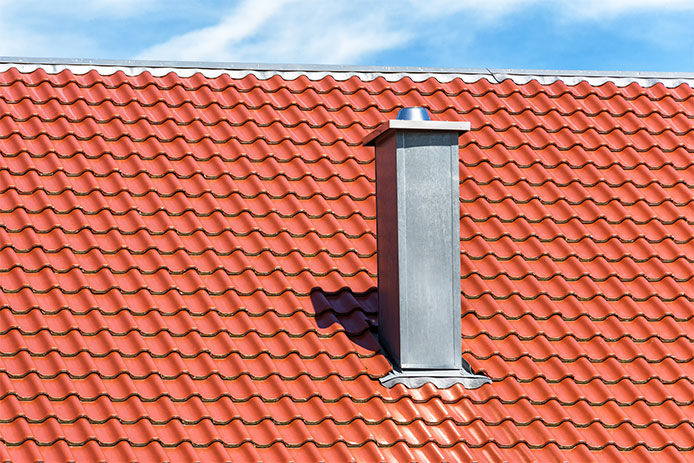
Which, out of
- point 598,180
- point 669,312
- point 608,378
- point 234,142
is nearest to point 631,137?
point 598,180

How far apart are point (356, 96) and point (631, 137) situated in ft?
8.03

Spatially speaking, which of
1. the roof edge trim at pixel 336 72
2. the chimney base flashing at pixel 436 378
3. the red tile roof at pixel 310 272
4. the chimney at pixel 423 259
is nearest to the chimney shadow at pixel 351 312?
the red tile roof at pixel 310 272

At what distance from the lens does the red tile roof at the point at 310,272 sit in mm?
6730

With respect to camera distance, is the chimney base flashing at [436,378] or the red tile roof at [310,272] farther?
the chimney base flashing at [436,378]

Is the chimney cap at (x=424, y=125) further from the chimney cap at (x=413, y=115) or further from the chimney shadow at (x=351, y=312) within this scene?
the chimney shadow at (x=351, y=312)

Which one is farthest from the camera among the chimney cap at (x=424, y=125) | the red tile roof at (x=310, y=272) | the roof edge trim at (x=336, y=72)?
the roof edge trim at (x=336, y=72)

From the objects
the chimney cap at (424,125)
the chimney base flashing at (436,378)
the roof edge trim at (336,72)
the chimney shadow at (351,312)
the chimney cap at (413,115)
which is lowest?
the chimney base flashing at (436,378)

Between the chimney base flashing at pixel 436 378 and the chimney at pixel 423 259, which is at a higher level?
the chimney at pixel 423 259

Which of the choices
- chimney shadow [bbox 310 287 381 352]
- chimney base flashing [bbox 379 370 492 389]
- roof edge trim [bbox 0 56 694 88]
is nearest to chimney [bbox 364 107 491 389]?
chimney base flashing [bbox 379 370 492 389]

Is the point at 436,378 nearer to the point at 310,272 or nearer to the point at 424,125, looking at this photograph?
the point at 310,272

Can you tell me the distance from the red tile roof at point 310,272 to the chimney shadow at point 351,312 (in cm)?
2

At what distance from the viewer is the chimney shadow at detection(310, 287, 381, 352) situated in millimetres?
7438

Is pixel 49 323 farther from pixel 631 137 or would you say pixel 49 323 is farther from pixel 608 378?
pixel 631 137

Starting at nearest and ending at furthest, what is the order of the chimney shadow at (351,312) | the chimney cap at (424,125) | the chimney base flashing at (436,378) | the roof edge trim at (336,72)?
1. the chimney base flashing at (436,378)
2. the chimney cap at (424,125)
3. the chimney shadow at (351,312)
4. the roof edge trim at (336,72)
